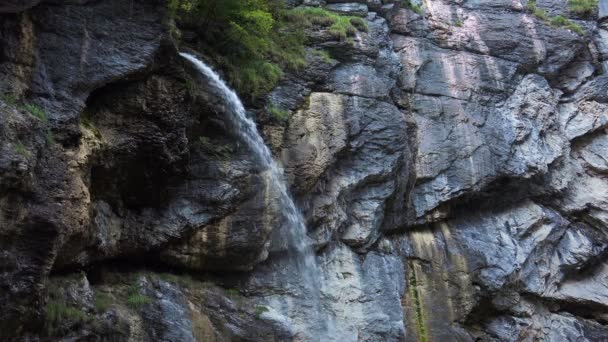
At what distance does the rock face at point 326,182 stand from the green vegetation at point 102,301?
0.12 ft

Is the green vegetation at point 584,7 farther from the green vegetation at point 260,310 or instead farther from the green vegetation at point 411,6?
the green vegetation at point 260,310

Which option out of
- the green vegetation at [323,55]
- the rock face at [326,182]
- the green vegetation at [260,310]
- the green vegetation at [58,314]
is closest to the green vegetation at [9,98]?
the rock face at [326,182]

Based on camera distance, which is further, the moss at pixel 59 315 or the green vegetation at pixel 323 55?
the green vegetation at pixel 323 55

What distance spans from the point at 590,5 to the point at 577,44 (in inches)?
88.0

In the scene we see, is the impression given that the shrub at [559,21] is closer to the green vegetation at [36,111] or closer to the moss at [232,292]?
the moss at [232,292]

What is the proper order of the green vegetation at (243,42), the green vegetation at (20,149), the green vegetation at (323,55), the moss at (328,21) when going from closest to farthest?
1. the green vegetation at (20,149)
2. the green vegetation at (243,42)
3. the green vegetation at (323,55)
4. the moss at (328,21)

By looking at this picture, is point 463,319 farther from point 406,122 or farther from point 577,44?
point 577,44

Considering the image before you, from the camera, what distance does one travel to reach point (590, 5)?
58.3ft

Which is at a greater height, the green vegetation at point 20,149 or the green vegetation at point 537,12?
the green vegetation at point 537,12

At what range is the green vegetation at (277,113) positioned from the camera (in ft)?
34.8

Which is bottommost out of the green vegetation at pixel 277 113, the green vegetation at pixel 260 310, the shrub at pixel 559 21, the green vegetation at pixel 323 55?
the green vegetation at pixel 260 310

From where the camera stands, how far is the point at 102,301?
7121mm

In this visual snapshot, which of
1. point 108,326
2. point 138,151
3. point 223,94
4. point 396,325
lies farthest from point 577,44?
point 108,326

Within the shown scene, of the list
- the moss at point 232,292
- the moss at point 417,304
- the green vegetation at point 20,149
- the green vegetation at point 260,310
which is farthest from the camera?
the moss at point 417,304
